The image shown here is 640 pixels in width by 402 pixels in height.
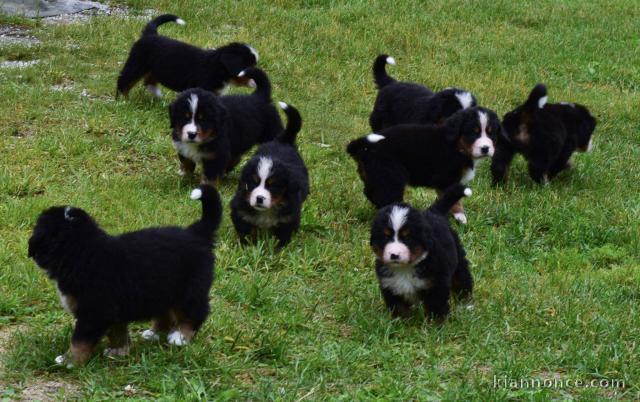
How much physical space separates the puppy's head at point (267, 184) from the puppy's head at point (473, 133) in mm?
1856

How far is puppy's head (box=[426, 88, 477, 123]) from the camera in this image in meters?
9.56

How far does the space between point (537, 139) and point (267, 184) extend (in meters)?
3.54

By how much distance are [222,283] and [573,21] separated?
1203 cm

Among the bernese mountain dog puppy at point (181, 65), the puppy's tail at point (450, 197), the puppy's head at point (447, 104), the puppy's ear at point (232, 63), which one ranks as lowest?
the bernese mountain dog puppy at point (181, 65)

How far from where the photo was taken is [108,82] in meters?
11.9

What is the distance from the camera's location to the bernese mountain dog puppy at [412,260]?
19.6 ft

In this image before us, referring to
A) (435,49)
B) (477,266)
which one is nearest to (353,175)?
(477,266)

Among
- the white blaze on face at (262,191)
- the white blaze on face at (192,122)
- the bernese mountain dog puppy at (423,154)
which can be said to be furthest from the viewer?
the white blaze on face at (192,122)

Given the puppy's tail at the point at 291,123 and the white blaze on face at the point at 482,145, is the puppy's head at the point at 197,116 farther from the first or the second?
the white blaze on face at the point at 482,145

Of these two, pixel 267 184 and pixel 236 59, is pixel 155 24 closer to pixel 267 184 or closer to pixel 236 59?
pixel 236 59

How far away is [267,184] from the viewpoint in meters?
7.25

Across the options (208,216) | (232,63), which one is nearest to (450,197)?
(208,216)

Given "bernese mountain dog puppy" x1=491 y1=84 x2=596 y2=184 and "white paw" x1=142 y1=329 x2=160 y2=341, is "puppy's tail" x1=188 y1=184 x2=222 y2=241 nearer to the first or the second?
"white paw" x1=142 y1=329 x2=160 y2=341

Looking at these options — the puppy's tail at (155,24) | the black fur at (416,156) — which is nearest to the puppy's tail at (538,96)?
the black fur at (416,156)
